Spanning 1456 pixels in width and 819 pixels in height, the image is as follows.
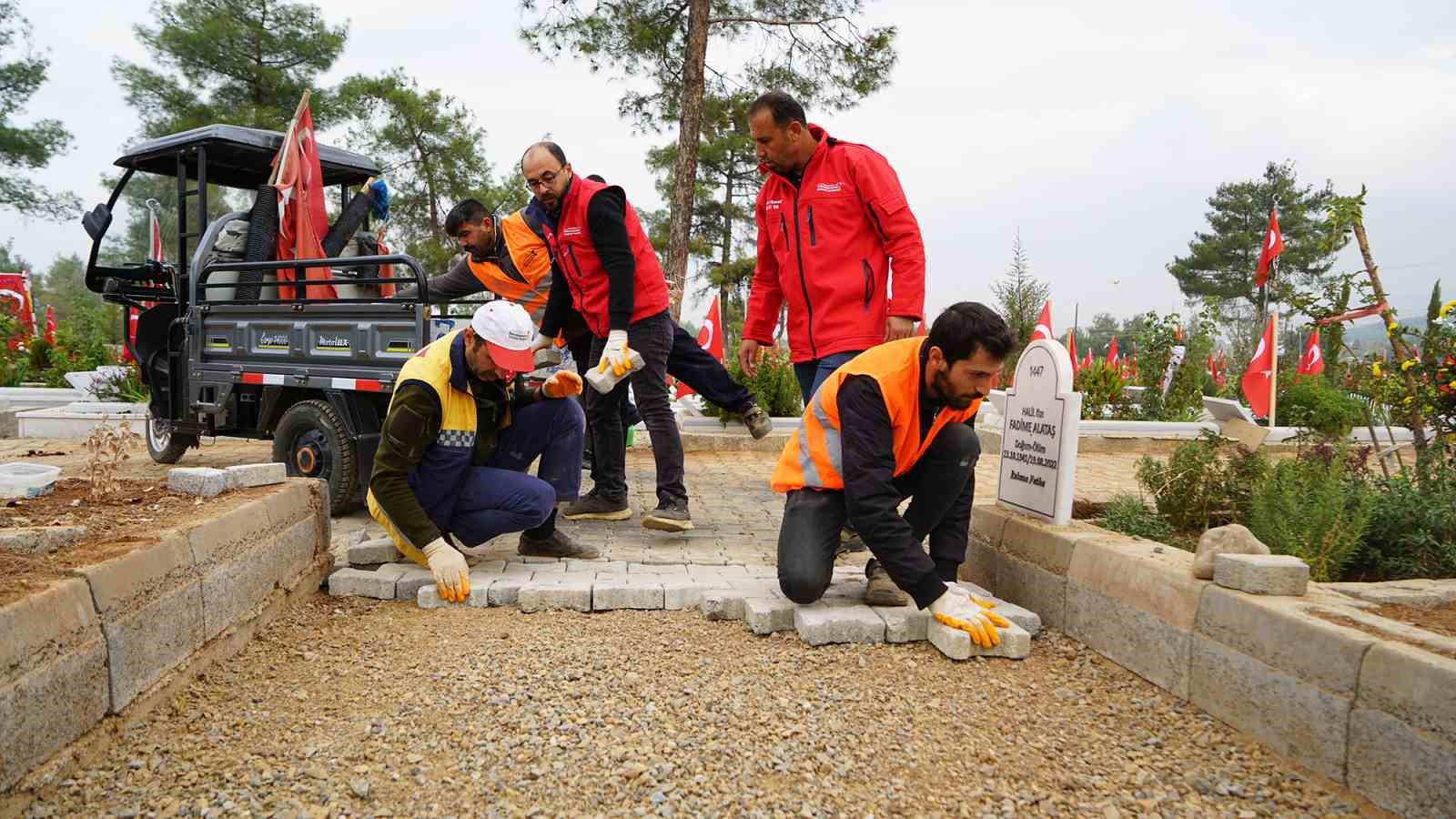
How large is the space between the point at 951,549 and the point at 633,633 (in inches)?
47.8

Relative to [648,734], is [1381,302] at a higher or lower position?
higher

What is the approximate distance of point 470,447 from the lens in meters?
3.81

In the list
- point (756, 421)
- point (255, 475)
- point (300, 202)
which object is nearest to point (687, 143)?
point (300, 202)

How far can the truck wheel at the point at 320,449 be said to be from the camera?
208 inches

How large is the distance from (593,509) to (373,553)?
141 cm

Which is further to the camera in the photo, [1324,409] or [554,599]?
[1324,409]

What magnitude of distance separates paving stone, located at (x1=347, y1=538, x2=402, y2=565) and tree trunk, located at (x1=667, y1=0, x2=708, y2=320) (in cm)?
721

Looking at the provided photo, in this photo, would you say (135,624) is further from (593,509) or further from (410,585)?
(593,509)

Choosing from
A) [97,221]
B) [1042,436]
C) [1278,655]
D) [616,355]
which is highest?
[97,221]

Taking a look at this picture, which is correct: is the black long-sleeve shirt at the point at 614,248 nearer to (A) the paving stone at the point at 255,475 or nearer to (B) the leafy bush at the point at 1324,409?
A: (A) the paving stone at the point at 255,475

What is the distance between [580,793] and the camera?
2.20m

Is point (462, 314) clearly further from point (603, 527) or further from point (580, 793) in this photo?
point (580, 793)

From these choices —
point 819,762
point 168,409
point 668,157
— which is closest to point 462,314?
point 168,409

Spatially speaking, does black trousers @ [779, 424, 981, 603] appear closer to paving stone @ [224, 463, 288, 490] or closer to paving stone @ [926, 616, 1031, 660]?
paving stone @ [926, 616, 1031, 660]
